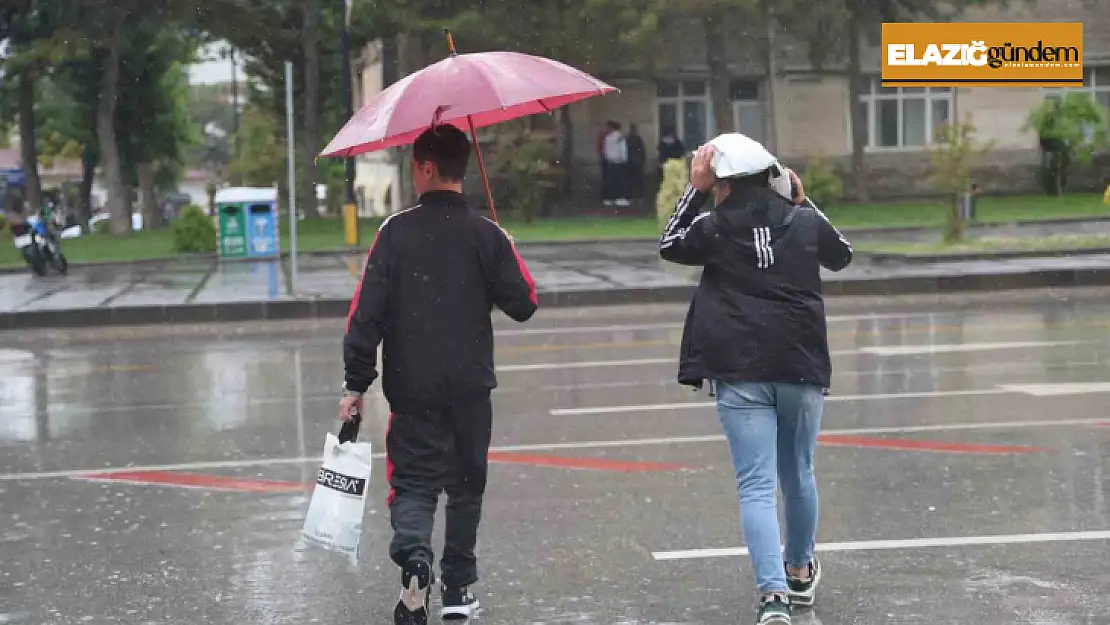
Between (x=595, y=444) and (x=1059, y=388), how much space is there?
3586 millimetres

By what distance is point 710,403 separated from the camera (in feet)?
35.4

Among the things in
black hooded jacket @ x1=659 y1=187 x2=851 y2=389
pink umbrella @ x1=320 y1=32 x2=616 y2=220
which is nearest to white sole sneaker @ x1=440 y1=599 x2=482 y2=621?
black hooded jacket @ x1=659 y1=187 x2=851 y2=389

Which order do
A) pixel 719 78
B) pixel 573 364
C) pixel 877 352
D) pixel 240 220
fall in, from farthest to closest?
pixel 719 78
pixel 240 220
pixel 877 352
pixel 573 364

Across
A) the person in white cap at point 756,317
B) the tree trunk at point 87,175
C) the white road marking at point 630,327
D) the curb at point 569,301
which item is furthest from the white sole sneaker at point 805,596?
the tree trunk at point 87,175

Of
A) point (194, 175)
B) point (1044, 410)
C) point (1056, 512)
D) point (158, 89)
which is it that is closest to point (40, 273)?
point (1044, 410)

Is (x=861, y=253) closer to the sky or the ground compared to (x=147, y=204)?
closer to the ground

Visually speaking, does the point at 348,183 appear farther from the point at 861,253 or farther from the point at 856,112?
the point at 856,112

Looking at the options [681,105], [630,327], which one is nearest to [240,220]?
[630,327]

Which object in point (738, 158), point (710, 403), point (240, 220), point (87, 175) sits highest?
point (87, 175)

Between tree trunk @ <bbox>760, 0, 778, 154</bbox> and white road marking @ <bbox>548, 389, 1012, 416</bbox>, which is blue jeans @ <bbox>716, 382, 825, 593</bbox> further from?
tree trunk @ <bbox>760, 0, 778, 154</bbox>

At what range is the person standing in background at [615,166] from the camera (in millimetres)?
36781

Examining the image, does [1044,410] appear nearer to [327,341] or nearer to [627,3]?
[327,341]

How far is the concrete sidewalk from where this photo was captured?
18.2 meters

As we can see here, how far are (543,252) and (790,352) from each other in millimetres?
20937
